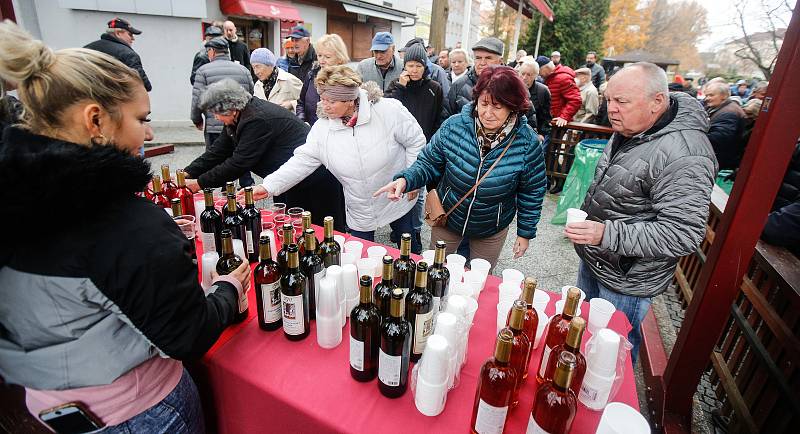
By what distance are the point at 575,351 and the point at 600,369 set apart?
26 centimetres

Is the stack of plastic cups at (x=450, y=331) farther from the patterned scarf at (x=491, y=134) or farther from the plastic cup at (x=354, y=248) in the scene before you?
the patterned scarf at (x=491, y=134)

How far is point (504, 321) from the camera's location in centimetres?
159

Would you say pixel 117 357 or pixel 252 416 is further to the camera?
pixel 252 416

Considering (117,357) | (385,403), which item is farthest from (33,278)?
(385,403)

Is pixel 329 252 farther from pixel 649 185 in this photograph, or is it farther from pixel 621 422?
pixel 649 185

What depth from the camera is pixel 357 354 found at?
1385mm

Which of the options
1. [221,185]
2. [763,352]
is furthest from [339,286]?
[763,352]

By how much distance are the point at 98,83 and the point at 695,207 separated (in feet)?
7.82

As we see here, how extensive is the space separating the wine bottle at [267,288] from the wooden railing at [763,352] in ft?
8.65

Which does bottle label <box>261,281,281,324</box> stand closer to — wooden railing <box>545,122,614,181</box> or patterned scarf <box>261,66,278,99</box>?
patterned scarf <box>261,66,278,99</box>

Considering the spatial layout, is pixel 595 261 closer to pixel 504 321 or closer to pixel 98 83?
pixel 504 321

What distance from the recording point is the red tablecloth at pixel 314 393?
1.30 meters

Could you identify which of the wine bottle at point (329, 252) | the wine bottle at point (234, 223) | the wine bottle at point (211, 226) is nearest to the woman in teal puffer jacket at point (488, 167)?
the wine bottle at point (329, 252)

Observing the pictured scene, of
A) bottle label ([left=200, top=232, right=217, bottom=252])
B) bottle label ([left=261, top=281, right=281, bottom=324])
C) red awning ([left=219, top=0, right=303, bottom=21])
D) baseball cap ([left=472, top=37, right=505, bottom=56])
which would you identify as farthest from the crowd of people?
red awning ([left=219, top=0, right=303, bottom=21])
